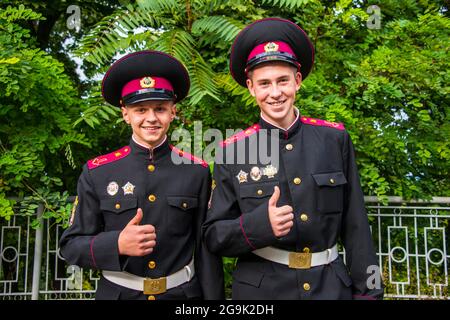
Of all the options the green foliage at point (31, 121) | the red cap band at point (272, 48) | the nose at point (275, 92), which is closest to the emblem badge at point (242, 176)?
the nose at point (275, 92)

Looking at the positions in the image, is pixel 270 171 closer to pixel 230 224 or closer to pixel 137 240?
pixel 230 224

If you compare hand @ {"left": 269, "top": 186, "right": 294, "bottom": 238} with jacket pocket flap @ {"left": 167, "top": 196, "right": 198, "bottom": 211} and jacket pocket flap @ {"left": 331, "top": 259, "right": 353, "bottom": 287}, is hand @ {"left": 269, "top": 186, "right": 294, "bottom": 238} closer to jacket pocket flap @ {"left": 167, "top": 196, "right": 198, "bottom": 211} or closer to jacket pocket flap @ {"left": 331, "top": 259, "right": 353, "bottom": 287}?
jacket pocket flap @ {"left": 331, "top": 259, "right": 353, "bottom": 287}

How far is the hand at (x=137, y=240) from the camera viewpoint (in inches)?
91.2

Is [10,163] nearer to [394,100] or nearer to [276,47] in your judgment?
[276,47]

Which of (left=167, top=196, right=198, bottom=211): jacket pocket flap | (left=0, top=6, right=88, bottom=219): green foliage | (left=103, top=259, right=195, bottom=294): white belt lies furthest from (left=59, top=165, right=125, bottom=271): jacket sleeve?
(left=0, top=6, right=88, bottom=219): green foliage

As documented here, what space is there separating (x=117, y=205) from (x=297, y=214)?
100 centimetres

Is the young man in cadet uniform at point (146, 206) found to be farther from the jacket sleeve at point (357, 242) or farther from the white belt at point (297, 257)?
the jacket sleeve at point (357, 242)

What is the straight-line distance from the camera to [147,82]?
2678 mm

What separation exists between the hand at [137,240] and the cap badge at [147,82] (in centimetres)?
75

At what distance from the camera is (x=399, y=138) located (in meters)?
4.36

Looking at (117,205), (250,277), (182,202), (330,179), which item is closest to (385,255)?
(330,179)

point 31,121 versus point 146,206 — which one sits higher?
point 31,121

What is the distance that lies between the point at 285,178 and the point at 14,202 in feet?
9.33

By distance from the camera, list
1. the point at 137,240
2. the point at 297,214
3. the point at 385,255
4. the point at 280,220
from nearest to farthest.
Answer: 1. the point at 280,220
2. the point at 137,240
3. the point at 297,214
4. the point at 385,255
